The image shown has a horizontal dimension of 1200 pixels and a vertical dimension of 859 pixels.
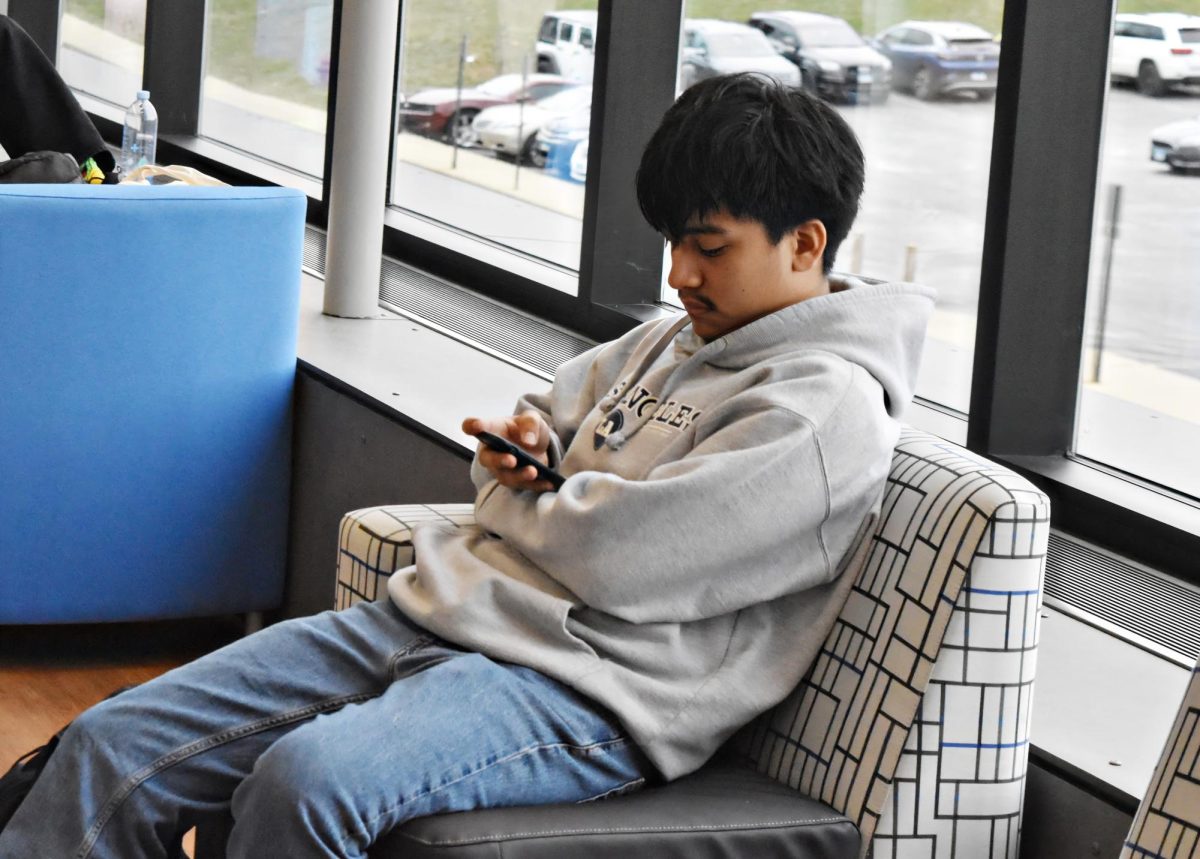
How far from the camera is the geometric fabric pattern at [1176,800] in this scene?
1.29 meters

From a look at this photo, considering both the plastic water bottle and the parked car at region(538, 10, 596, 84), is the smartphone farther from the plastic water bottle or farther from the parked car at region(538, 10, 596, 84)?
the plastic water bottle

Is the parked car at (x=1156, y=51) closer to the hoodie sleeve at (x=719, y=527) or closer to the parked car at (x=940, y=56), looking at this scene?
the parked car at (x=940, y=56)

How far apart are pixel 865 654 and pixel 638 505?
273 mm

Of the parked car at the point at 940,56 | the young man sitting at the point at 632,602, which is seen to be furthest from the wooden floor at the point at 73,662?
the parked car at the point at 940,56

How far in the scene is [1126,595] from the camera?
215 centimetres

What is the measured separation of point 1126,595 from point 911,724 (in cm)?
71

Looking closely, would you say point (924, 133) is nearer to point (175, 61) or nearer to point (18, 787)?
point (18, 787)

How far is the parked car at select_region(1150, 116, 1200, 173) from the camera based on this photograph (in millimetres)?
2238

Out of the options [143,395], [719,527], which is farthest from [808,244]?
[143,395]

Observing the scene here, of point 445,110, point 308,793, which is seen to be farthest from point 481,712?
point 445,110

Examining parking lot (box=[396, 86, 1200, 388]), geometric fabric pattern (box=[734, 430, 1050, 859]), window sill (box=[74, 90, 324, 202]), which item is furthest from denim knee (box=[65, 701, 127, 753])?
window sill (box=[74, 90, 324, 202])

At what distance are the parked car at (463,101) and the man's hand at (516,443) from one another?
221cm

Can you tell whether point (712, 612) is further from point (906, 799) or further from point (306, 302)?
point (306, 302)

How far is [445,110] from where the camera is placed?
4414mm
